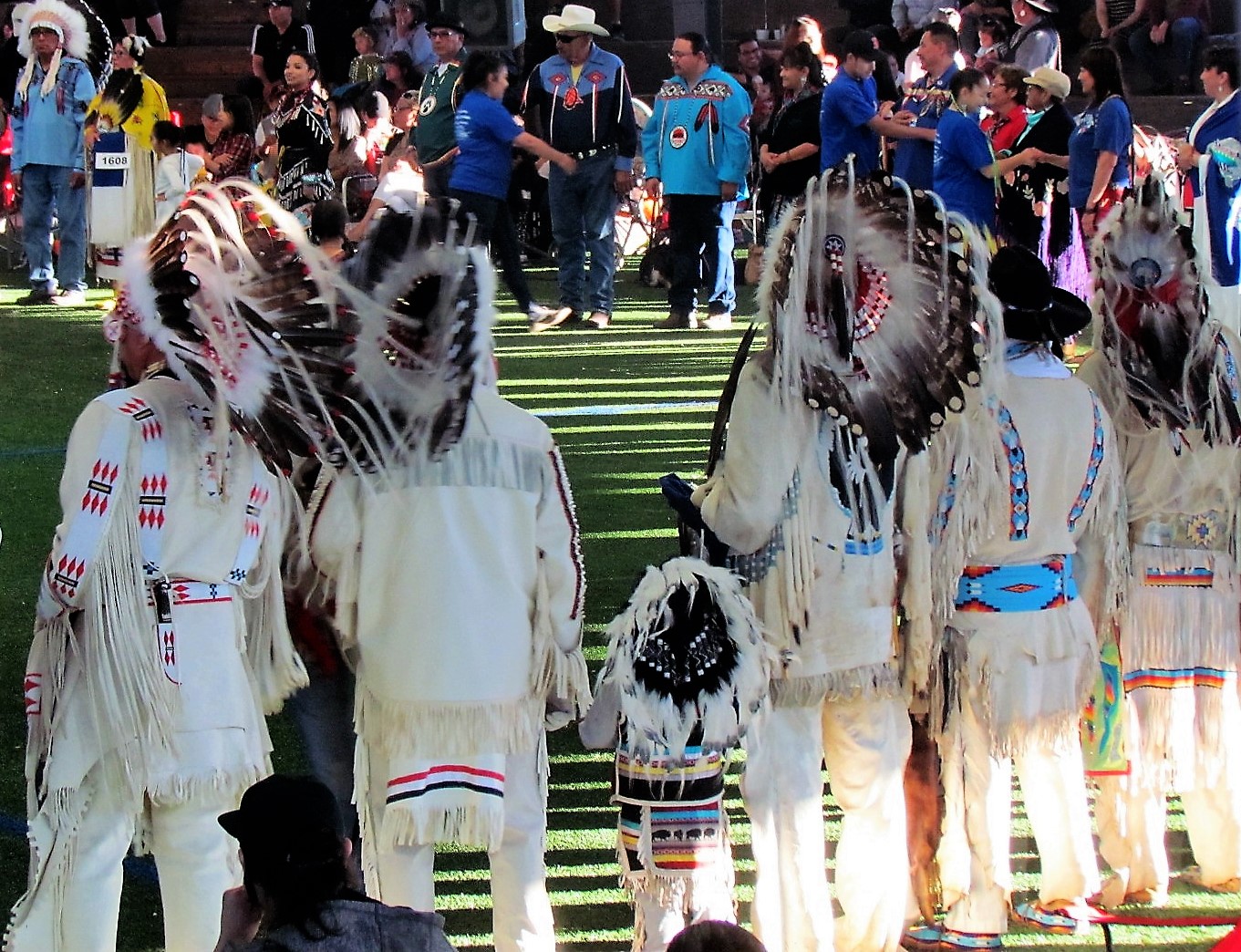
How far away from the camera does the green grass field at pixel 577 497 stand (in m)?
4.30

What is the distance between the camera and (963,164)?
409 inches

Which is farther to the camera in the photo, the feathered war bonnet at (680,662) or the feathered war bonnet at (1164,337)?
the feathered war bonnet at (1164,337)

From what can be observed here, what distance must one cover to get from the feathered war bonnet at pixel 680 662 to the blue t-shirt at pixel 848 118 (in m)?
7.67

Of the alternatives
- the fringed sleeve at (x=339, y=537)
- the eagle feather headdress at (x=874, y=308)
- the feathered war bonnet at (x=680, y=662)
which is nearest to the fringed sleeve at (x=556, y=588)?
the feathered war bonnet at (x=680, y=662)

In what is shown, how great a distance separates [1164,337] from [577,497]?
12.6 ft

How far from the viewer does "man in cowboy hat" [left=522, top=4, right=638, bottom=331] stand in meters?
11.2

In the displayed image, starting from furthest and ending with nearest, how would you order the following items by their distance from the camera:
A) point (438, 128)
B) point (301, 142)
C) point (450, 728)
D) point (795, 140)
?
point (301, 142) < point (438, 128) < point (795, 140) < point (450, 728)

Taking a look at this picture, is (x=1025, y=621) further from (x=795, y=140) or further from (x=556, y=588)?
(x=795, y=140)

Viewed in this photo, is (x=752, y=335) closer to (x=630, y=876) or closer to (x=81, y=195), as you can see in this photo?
(x=630, y=876)

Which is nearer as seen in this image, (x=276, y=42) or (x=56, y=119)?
(x=56, y=119)

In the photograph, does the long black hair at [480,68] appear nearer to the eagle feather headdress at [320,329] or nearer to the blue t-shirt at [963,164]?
the blue t-shirt at [963,164]

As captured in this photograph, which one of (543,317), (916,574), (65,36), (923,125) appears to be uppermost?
(65,36)

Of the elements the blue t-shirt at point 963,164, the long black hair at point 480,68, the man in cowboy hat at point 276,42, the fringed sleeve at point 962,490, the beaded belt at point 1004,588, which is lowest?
the beaded belt at point 1004,588

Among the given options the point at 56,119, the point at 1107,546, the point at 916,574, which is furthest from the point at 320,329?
the point at 56,119
